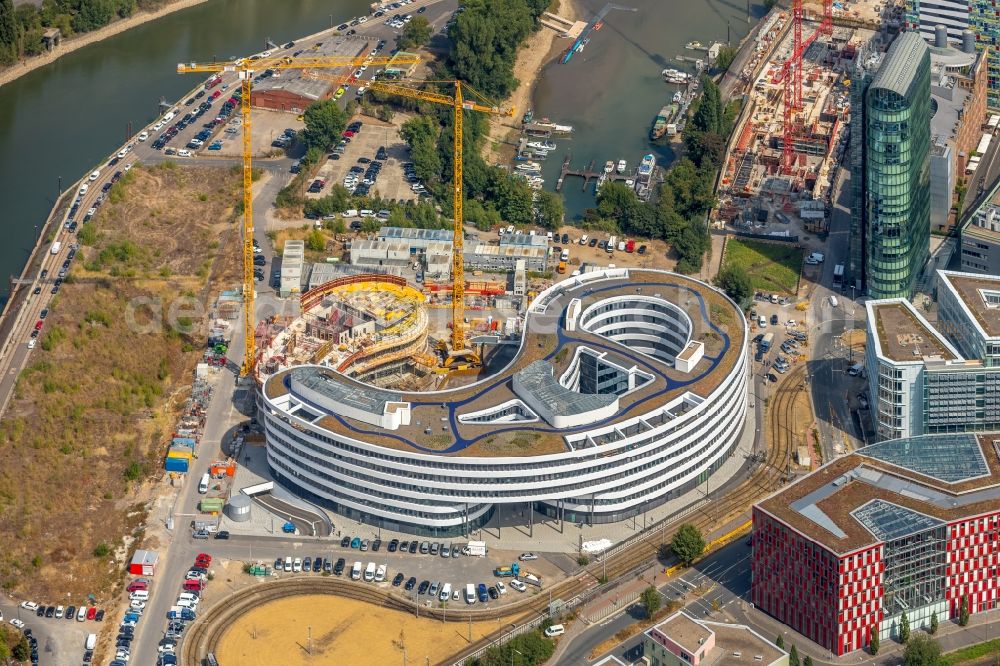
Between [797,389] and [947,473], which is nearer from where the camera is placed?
[947,473]

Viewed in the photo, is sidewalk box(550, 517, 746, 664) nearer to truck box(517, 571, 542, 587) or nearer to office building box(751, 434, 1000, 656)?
truck box(517, 571, 542, 587)

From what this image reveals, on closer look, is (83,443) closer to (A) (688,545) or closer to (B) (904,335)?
(A) (688,545)

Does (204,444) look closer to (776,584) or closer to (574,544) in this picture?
(574,544)

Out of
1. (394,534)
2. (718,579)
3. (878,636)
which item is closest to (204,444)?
(394,534)

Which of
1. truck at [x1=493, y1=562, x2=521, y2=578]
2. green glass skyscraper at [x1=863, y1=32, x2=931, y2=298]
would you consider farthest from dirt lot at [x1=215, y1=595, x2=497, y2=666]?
green glass skyscraper at [x1=863, y1=32, x2=931, y2=298]

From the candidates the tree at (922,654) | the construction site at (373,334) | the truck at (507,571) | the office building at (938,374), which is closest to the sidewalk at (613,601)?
the truck at (507,571)

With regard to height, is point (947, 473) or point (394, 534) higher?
point (947, 473)

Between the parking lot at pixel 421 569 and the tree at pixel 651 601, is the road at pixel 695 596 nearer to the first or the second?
the tree at pixel 651 601

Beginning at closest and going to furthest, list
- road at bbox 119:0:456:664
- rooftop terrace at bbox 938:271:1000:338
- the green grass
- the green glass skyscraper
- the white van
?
the green grass
the white van
road at bbox 119:0:456:664
rooftop terrace at bbox 938:271:1000:338
the green glass skyscraper
